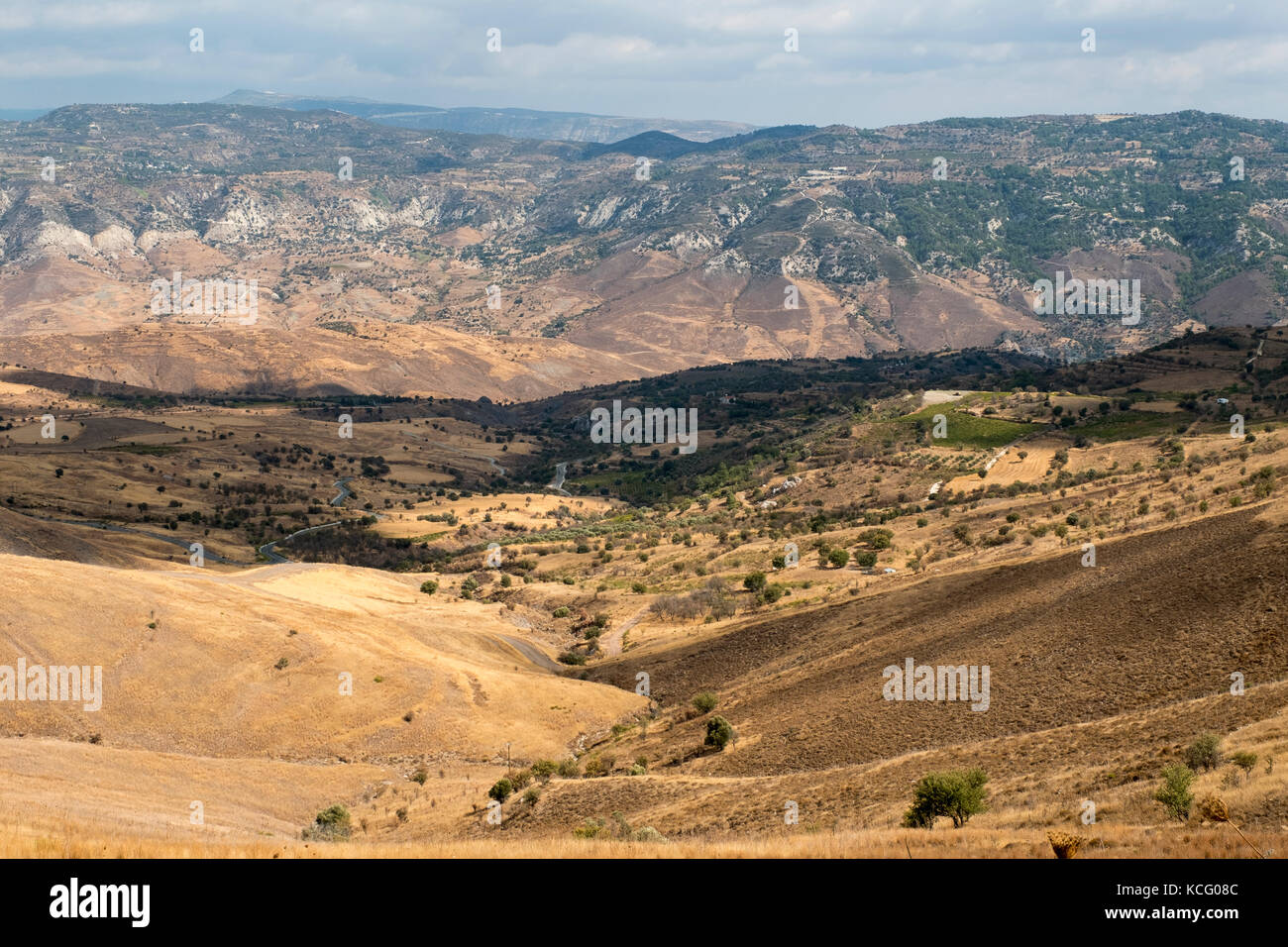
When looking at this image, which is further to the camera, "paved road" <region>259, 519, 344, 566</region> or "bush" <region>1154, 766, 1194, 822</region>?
"paved road" <region>259, 519, 344, 566</region>

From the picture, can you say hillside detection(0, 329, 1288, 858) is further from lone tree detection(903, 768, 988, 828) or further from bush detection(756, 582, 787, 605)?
lone tree detection(903, 768, 988, 828)

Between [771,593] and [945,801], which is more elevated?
[945,801]

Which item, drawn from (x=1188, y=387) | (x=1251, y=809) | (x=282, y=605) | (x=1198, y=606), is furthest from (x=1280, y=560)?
(x=1188, y=387)

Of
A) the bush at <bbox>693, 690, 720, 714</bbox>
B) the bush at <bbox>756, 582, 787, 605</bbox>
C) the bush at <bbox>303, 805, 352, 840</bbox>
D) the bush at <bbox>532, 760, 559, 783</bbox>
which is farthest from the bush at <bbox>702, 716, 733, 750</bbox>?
the bush at <bbox>756, 582, 787, 605</bbox>

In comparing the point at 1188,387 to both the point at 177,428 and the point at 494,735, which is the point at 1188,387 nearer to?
the point at 494,735

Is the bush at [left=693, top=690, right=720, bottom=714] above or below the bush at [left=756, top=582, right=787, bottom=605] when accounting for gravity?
above

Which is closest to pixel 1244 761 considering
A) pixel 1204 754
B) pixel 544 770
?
pixel 1204 754

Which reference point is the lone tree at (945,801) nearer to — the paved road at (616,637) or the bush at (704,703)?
the bush at (704,703)

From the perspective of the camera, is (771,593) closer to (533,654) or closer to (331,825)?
(533,654)
